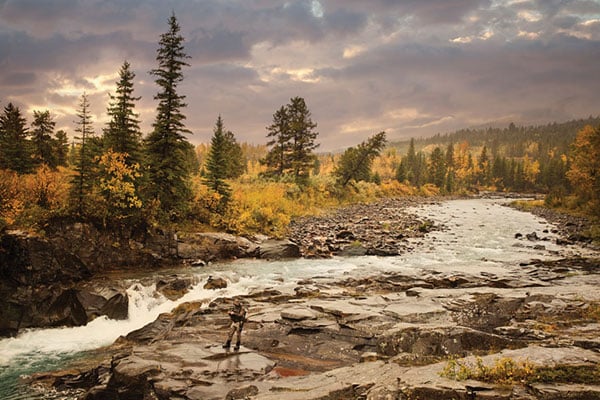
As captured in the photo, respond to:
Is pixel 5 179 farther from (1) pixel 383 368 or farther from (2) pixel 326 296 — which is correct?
(1) pixel 383 368

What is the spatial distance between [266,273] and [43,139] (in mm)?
35256

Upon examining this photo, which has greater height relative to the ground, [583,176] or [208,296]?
[583,176]

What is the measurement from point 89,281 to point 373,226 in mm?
26131

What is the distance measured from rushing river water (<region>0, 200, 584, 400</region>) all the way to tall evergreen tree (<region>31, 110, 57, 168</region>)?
96.6ft

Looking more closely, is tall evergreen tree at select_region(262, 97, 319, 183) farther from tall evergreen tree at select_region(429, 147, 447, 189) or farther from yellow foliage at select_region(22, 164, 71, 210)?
tall evergreen tree at select_region(429, 147, 447, 189)

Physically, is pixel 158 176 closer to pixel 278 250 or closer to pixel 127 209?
pixel 127 209

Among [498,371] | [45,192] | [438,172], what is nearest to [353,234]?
A: [45,192]

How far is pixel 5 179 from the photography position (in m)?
21.1

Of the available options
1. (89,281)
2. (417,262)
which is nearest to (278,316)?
(89,281)

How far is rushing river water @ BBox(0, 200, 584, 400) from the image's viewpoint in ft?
44.5

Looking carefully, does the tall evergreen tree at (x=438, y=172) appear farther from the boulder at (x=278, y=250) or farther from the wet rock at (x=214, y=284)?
the wet rock at (x=214, y=284)

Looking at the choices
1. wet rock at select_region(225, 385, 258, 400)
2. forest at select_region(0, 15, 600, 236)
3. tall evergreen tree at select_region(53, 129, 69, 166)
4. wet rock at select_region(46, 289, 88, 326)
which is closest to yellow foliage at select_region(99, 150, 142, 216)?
forest at select_region(0, 15, 600, 236)

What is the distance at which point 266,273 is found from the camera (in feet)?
→ 73.9

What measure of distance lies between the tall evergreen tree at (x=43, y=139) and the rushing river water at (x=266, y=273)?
2945 centimetres
